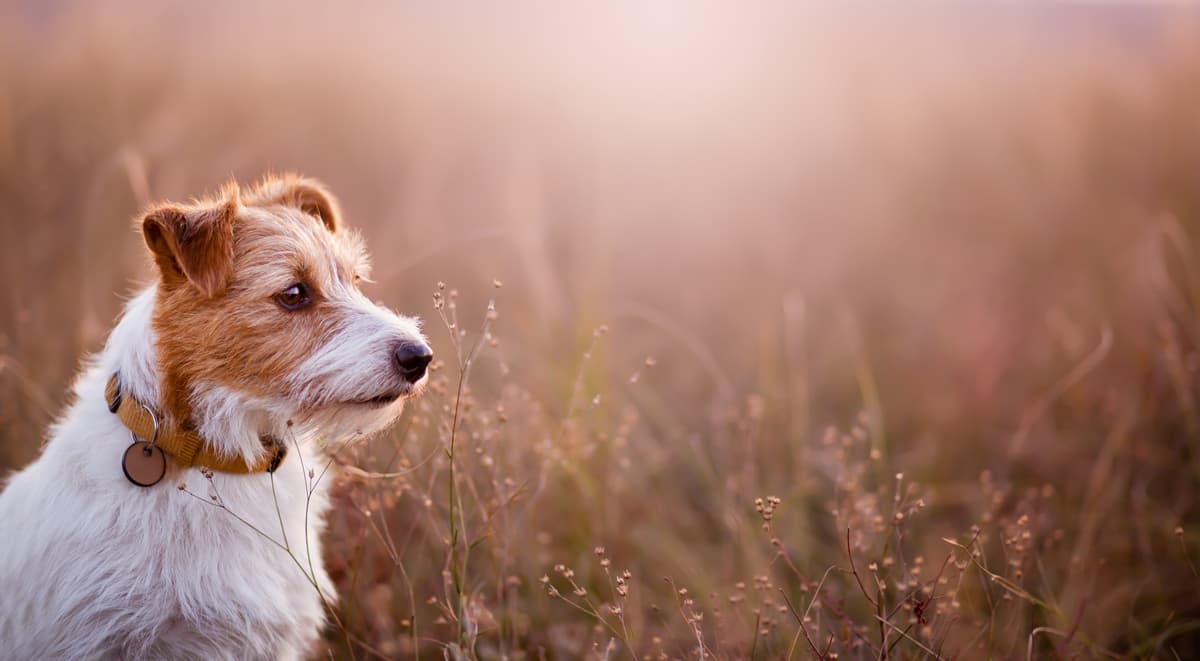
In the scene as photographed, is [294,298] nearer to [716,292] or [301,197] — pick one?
[301,197]

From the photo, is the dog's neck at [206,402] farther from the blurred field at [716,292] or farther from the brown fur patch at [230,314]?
the blurred field at [716,292]

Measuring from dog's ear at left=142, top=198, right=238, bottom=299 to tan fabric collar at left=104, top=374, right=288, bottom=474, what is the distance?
1.21 ft

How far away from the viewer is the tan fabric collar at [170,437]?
7.39 feet

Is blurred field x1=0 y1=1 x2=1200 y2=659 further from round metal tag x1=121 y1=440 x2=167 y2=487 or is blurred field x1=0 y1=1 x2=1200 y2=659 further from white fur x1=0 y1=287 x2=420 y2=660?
round metal tag x1=121 y1=440 x2=167 y2=487

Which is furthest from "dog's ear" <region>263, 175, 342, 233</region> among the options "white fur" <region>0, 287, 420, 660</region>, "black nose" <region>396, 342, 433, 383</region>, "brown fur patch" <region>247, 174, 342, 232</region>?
"black nose" <region>396, 342, 433, 383</region>

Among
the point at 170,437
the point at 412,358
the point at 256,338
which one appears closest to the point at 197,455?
the point at 170,437

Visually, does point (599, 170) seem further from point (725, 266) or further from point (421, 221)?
point (421, 221)

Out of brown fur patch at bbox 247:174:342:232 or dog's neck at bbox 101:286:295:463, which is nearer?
dog's neck at bbox 101:286:295:463

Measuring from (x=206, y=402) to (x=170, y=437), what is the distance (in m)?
0.13

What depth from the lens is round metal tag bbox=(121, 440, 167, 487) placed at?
2217 mm

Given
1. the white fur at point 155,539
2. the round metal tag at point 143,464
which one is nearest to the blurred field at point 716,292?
the white fur at point 155,539

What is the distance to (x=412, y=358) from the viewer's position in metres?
2.30

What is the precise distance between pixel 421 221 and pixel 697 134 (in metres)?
3.81

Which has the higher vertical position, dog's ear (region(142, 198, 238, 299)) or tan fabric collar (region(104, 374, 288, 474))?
dog's ear (region(142, 198, 238, 299))
